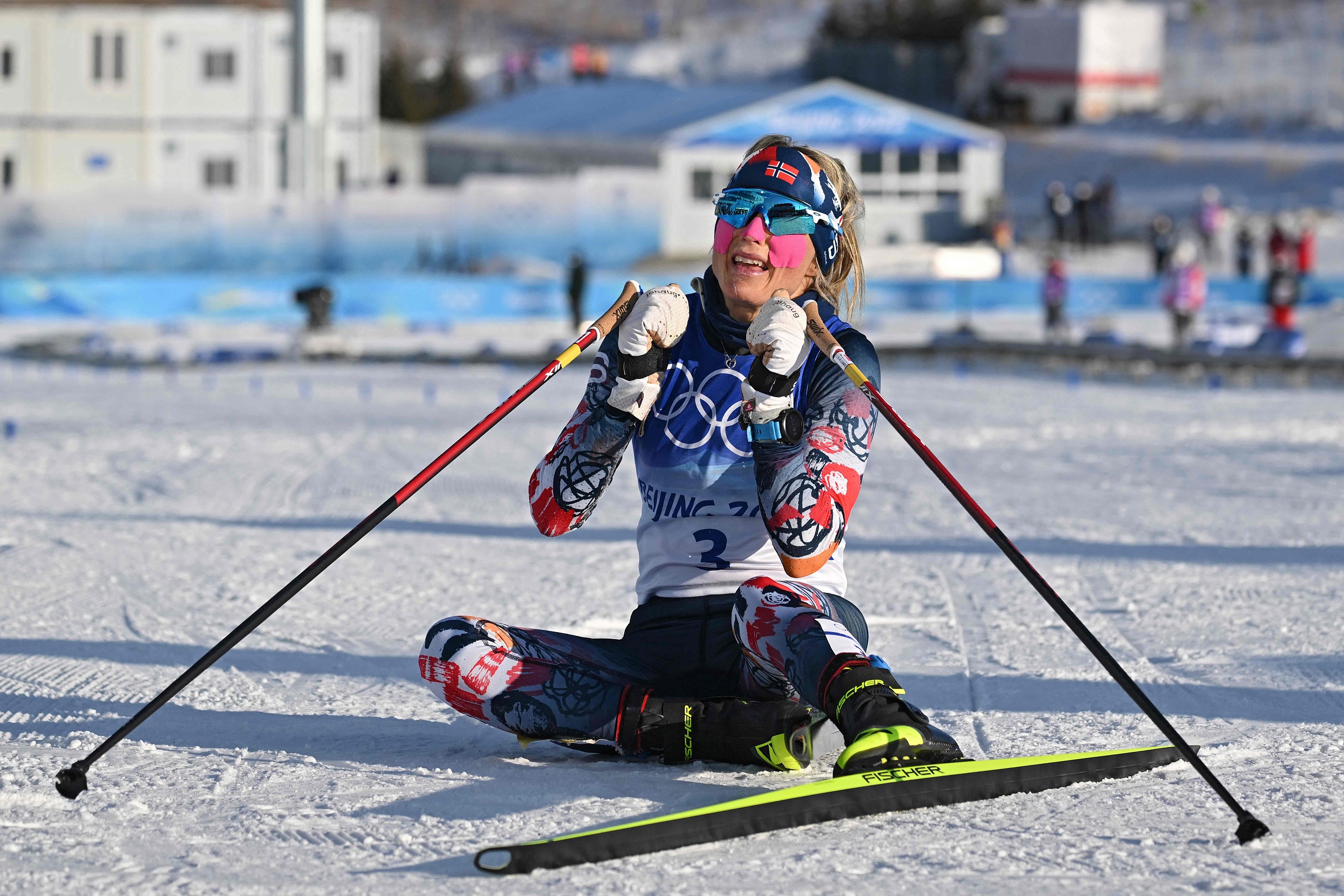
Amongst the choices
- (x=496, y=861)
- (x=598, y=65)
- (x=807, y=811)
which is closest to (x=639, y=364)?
(x=807, y=811)

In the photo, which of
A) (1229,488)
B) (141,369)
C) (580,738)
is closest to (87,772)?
(580,738)

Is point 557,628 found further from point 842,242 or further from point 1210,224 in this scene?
point 1210,224

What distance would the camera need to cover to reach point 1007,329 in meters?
23.1

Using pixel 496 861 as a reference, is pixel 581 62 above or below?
above

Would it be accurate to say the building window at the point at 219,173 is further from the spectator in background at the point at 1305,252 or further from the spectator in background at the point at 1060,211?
the spectator in background at the point at 1305,252

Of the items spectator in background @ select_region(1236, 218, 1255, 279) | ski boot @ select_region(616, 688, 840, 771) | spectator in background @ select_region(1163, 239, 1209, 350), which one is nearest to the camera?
ski boot @ select_region(616, 688, 840, 771)

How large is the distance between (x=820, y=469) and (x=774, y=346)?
0.90 ft

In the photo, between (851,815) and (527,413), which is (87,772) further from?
(527,413)

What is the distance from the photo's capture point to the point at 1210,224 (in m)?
31.5

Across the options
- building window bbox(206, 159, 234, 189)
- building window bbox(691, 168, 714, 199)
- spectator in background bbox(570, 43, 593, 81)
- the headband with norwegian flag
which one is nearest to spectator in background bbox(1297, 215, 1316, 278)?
building window bbox(691, 168, 714, 199)

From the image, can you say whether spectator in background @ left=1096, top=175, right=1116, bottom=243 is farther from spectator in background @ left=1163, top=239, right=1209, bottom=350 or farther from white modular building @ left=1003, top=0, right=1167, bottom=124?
white modular building @ left=1003, top=0, right=1167, bottom=124

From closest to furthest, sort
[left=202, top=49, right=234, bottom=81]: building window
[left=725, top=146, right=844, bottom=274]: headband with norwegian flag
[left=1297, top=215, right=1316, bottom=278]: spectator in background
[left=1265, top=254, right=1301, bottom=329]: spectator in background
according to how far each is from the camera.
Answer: [left=725, top=146, right=844, bottom=274]: headband with norwegian flag < [left=1265, top=254, right=1301, bottom=329]: spectator in background < [left=1297, top=215, right=1316, bottom=278]: spectator in background < [left=202, top=49, right=234, bottom=81]: building window

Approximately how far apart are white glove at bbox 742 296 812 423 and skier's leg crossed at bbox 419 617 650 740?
0.69 m

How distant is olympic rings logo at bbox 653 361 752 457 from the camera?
147 inches
